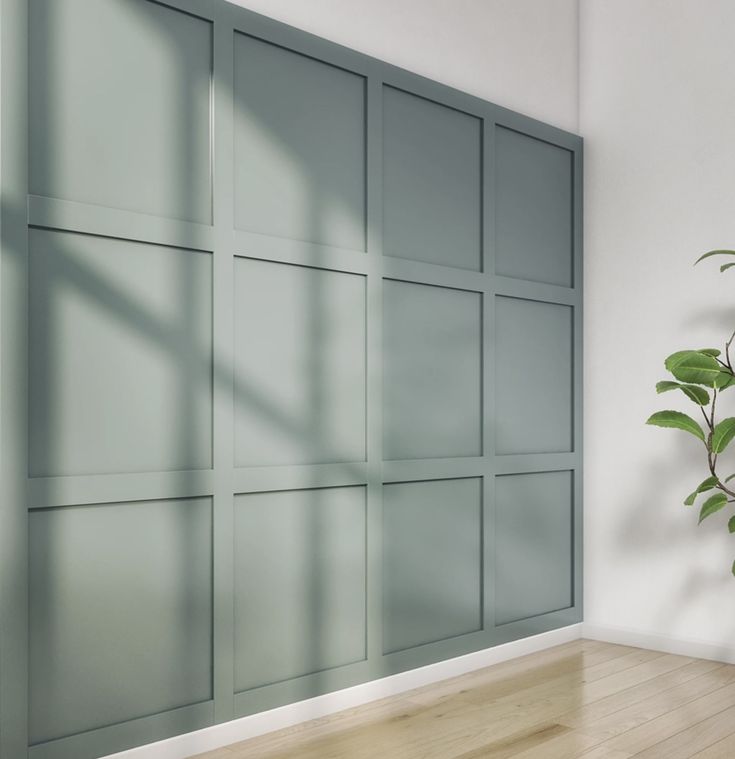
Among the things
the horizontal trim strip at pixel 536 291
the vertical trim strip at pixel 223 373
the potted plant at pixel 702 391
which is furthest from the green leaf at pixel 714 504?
the vertical trim strip at pixel 223 373

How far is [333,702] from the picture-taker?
2.67 metres

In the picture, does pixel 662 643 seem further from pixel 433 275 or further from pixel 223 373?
pixel 223 373

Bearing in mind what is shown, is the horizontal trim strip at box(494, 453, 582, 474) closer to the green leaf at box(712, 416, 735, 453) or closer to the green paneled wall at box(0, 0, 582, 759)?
the green paneled wall at box(0, 0, 582, 759)

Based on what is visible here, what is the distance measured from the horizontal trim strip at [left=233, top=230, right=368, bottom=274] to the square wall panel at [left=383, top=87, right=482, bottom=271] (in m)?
0.17

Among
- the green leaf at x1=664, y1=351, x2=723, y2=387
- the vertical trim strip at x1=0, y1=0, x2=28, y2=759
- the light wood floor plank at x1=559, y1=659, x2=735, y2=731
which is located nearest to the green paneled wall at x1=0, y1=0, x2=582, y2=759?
the vertical trim strip at x1=0, y1=0, x2=28, y2=759

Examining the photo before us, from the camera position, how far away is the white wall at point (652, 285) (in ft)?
10.8

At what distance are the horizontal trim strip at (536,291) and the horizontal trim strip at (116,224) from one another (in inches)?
50.3

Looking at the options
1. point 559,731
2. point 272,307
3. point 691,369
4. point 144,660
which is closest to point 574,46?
point 691,369

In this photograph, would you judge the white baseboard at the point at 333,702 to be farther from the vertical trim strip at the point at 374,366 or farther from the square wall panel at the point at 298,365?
the square wall panel at the point at 298,365

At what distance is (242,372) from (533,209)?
1523mm

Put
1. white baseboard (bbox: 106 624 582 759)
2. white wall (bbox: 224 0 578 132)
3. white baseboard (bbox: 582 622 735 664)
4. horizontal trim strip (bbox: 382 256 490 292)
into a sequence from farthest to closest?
white baseboard (bbox: 582 622 735 664) → horizontal trim strip (bbox: 382 256 490 292) → white wall (bbox: 224 0 578 132) → white baseboard (bbox: 106 624 582 759)

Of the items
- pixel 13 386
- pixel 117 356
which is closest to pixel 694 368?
pixel 117 356

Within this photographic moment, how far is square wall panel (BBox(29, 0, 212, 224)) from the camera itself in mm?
2102

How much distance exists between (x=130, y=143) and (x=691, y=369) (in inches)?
72.4
